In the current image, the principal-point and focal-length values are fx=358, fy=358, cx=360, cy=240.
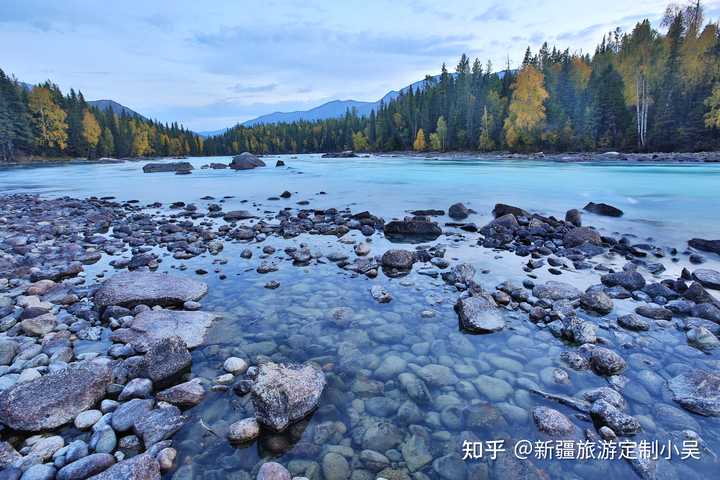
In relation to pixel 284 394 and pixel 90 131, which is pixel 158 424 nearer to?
pixel 284 394

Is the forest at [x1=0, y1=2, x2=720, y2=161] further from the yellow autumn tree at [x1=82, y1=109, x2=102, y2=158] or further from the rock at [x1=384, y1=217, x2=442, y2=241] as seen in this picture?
the rock at [x1=384, y1=217, x2=442, y2=241]

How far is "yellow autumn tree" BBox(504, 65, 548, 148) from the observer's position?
6109 centimetres

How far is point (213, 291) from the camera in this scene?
7035 mm

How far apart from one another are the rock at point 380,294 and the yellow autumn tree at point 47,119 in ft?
328

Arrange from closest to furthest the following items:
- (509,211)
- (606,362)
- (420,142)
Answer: (606,362), (509,211), (420,142)

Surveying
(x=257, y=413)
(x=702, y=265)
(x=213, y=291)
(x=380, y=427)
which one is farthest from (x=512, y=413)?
(x=702, y=265)

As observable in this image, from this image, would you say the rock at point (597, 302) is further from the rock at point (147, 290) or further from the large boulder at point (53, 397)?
the large boulder at point (53, 397)

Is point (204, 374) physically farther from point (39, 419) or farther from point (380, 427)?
point (380, 427)

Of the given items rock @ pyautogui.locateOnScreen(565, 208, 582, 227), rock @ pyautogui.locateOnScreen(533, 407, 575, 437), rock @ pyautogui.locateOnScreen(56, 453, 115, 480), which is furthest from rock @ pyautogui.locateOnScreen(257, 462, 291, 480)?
rock @ pyautogui.locateOnScreen(565, 208, 582, 227)

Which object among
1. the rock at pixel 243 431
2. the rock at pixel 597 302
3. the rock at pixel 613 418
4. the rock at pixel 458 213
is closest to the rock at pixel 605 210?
the rock at pixel 458 213

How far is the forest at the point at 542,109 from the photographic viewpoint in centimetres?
4894

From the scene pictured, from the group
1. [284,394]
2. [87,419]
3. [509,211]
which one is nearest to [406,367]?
[284,394]

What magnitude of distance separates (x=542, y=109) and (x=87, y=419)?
71.3 metres

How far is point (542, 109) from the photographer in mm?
61375
